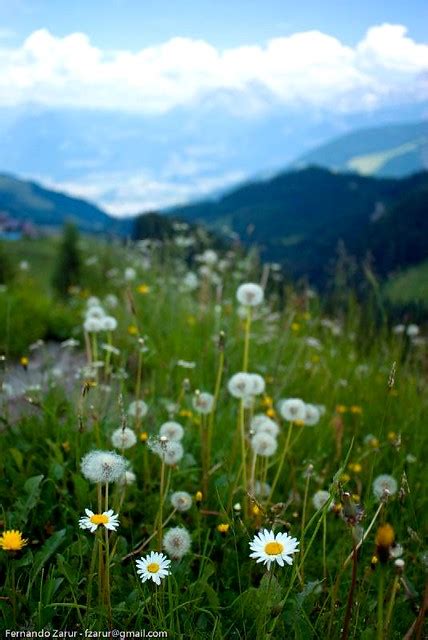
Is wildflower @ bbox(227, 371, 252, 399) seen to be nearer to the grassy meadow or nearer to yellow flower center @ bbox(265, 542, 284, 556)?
the grassy meadow

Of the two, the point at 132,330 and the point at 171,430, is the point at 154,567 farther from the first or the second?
the point at 132,330

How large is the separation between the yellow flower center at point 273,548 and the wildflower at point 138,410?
1.26 m

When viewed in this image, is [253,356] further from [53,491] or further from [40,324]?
[53,491]

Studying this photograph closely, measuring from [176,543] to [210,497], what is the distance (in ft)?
2.22

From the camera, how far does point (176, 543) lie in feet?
6.91

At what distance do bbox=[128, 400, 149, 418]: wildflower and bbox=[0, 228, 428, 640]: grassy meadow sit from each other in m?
0.01

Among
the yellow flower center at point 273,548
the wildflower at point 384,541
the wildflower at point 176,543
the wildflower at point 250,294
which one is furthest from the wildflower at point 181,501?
the wildflower at point 384,541

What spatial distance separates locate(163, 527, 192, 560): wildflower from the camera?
2.09m

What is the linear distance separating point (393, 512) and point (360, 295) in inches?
204

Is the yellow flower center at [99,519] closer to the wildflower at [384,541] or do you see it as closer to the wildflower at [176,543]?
the wildflower at [176,543]

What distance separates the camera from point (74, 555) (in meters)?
2.23

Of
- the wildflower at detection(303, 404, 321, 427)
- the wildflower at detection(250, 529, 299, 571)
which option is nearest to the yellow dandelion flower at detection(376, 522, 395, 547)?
the wildflower at detection(250, 529, 299, 571)

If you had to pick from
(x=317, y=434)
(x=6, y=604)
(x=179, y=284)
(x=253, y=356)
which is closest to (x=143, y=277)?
(x=179, y=284)

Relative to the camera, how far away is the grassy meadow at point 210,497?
1.85 m
